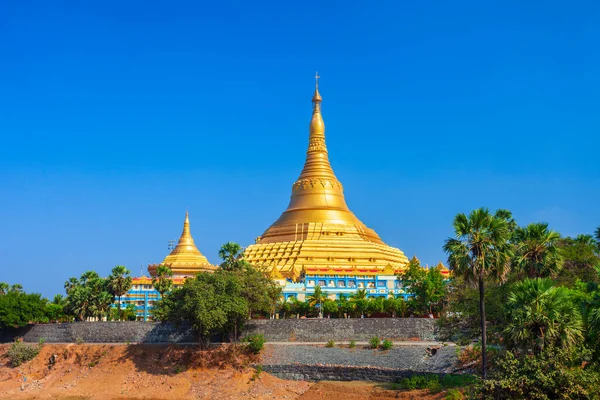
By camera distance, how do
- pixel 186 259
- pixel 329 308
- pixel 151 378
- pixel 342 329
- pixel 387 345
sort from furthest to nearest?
1. pixel 186 259
2. pixel 329 308
3. pixel 342 329
4. pixel 151 378
5. pixel 387 345

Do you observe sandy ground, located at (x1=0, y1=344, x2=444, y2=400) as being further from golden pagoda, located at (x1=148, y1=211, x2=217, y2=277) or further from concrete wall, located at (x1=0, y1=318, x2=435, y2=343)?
golden pagoda, located at (x1=148, y1=211, x2=217, y2=277)

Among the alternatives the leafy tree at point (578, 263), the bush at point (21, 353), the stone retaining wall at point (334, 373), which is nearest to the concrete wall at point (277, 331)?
the bush at point (21, 353)

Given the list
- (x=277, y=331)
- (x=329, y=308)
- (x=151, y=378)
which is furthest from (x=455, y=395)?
(x=329, y=308)

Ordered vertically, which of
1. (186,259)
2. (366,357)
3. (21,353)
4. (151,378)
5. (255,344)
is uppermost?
(186,259)

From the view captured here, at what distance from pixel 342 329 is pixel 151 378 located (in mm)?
14272

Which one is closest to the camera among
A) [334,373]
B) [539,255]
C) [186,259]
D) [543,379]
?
[543,379]

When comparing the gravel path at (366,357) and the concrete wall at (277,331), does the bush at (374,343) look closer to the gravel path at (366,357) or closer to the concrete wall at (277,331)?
the gravel path at (366,357)

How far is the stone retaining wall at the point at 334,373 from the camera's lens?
4122 cm

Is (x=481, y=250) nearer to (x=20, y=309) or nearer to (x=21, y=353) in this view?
(x=21, y=353)

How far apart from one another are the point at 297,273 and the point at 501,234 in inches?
1639

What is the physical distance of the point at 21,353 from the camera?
54281 mm

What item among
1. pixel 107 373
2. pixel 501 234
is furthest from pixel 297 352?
pixel 501 234

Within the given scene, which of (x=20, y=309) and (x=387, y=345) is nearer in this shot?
(x=387, y=345)

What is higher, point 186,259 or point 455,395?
point 186,259
